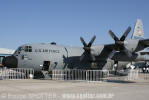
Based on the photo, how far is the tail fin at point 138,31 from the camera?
102ft

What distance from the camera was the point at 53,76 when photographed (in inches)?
932

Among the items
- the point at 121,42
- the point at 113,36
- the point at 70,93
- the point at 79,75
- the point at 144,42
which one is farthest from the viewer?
the point at 79,75

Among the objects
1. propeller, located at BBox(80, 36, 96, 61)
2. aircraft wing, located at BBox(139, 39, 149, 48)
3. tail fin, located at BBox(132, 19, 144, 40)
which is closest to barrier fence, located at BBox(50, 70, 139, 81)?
propeller, located at BBox(80, 36, 96, 61)

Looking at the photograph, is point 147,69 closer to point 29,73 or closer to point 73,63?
point 73,63

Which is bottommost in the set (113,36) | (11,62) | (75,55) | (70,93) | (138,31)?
(70,93)

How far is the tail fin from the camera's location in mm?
31069

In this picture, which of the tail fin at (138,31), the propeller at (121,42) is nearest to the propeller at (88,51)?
the propeller at (121,42)

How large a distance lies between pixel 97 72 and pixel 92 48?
9.18 feet

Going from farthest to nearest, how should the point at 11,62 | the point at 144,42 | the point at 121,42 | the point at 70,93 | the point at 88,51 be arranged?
the point at 88,51 → the point at 11,62 → the point at 121,42 → the point at 144,42 → the point at 70,93

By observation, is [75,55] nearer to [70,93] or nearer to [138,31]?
[138,31]

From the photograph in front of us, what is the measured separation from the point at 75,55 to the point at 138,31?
38.4 ft

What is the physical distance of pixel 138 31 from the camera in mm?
31438

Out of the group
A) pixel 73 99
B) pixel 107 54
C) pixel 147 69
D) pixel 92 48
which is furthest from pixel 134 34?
pixel 147 69

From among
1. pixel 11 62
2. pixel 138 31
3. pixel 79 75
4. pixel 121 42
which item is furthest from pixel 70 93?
pixel 138 31
